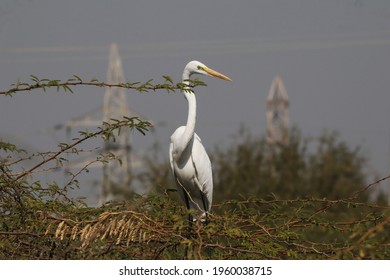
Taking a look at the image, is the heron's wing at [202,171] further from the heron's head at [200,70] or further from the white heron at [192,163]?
the heron's head at [200,70]

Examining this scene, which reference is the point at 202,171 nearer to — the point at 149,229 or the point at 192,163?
the point at 192,163

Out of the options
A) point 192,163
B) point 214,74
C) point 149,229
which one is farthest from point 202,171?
point 149,229

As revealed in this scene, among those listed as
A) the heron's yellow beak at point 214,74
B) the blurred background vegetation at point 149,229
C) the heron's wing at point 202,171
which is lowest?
the blurred background vegetation at point 149,229

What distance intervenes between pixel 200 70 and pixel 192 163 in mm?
602

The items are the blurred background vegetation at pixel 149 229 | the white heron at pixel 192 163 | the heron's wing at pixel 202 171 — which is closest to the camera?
the blurred background vegetation at pixel 149 229

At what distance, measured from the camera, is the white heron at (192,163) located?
618 centimetres

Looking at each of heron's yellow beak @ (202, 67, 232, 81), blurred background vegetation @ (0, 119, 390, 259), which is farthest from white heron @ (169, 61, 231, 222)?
blurred background vegetation @ (0, 119, 390, 259)

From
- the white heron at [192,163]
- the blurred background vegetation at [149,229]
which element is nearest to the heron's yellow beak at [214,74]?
the white heron at [192,163]

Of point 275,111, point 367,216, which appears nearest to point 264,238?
point 367,216

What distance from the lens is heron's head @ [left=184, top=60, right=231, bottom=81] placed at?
248 inches

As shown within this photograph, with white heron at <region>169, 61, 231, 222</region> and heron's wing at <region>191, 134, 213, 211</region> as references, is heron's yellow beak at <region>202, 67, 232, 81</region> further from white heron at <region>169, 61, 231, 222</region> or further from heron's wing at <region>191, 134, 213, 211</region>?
heron's wing at <region>191, 134, 213, 211</region>

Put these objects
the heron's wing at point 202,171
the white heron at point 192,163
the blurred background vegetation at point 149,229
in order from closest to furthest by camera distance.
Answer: the blurred background vegetation at point 149,229 < the white heron at point 192,163 < the heron's wing at point 202,171

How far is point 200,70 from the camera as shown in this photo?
634 cm

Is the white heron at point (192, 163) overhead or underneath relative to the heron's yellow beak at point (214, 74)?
underneath
